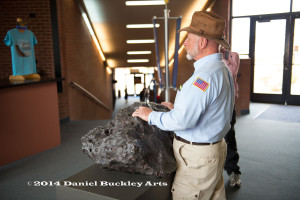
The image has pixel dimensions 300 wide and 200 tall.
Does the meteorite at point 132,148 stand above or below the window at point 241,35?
below

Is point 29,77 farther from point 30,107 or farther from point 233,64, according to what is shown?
point 233,64

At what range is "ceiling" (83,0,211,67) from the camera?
6461 millimetres

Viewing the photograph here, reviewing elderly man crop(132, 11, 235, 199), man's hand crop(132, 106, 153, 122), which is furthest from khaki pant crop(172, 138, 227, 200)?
man's hand crop(132, 106, 153, 122)

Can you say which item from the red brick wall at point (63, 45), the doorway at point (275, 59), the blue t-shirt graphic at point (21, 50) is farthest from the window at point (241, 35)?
the blue t-shirt graphic at point (21, 50)

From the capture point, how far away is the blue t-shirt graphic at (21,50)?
3928mm

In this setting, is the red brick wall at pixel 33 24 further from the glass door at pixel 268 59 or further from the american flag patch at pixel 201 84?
the glass door at pixel 268 59

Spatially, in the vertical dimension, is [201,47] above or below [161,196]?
above

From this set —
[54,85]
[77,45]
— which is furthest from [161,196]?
[77,45]

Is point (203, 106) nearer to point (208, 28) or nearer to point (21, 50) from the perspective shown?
point (208, 28)

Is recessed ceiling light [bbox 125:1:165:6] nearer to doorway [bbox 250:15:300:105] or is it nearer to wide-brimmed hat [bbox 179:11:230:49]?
doorway [bbox 250:15:300:105]

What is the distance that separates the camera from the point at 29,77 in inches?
159

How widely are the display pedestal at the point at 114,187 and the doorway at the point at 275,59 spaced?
642cm

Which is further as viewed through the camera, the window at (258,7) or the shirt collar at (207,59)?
the window at (258,7)

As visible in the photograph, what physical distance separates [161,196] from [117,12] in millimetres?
5722
